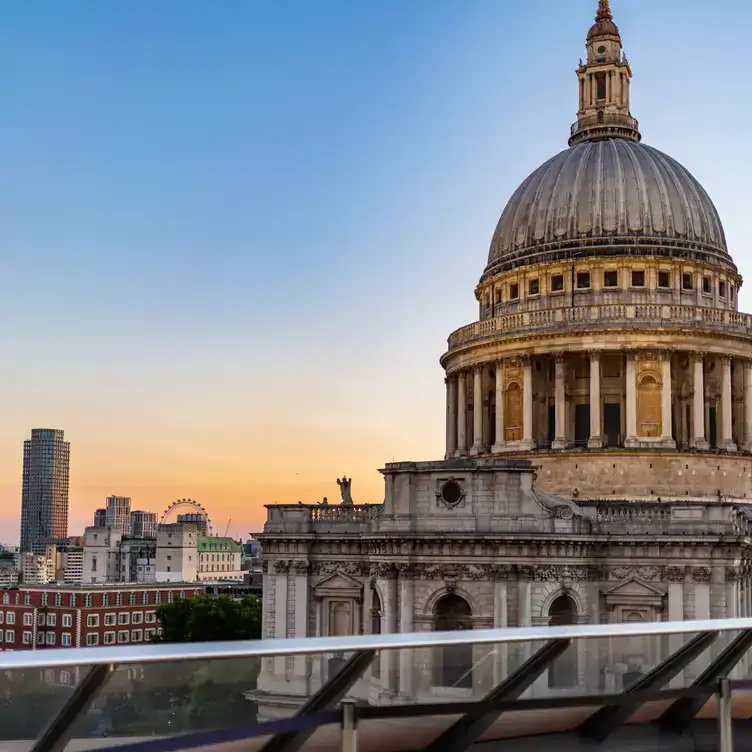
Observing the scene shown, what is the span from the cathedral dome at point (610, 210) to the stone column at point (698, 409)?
7443 millimetres

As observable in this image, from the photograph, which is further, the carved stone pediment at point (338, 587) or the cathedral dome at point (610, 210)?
the cathedral dome at point (610, 210)

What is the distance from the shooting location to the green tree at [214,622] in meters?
97.3

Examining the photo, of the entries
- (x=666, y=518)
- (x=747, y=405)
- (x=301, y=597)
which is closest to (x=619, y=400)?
(x=747, y=405)

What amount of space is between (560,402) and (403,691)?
54.1 m

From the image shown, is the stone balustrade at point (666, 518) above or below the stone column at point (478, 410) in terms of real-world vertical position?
below

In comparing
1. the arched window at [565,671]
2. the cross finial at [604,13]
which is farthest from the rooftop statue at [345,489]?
the arched window at [565,671]

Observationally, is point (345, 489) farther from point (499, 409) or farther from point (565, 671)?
point (565, 671)

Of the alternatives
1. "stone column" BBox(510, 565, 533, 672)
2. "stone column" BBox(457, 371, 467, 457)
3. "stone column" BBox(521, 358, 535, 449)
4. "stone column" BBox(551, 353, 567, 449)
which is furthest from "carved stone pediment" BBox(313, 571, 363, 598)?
"stone column" BBox(457, 371, 467, 457)

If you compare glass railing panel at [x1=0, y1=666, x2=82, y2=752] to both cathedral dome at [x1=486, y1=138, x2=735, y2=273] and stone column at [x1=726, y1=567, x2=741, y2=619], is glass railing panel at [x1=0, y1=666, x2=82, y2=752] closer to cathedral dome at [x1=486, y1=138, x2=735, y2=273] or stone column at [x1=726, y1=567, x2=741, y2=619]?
stone column at [x1=726, y1=567, x2=741, y2=619]

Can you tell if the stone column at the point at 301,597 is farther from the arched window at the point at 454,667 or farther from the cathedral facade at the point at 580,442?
the arched window at the point at 454,667

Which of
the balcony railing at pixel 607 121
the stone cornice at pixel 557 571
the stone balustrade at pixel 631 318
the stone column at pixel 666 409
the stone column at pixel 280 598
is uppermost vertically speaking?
the balcony railing at pixel 607 121

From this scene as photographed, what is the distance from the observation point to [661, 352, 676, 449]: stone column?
192ft

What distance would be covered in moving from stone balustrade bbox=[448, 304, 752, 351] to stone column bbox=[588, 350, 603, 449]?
1.96 metres

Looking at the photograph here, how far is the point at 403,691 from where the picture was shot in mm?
→ 7000
